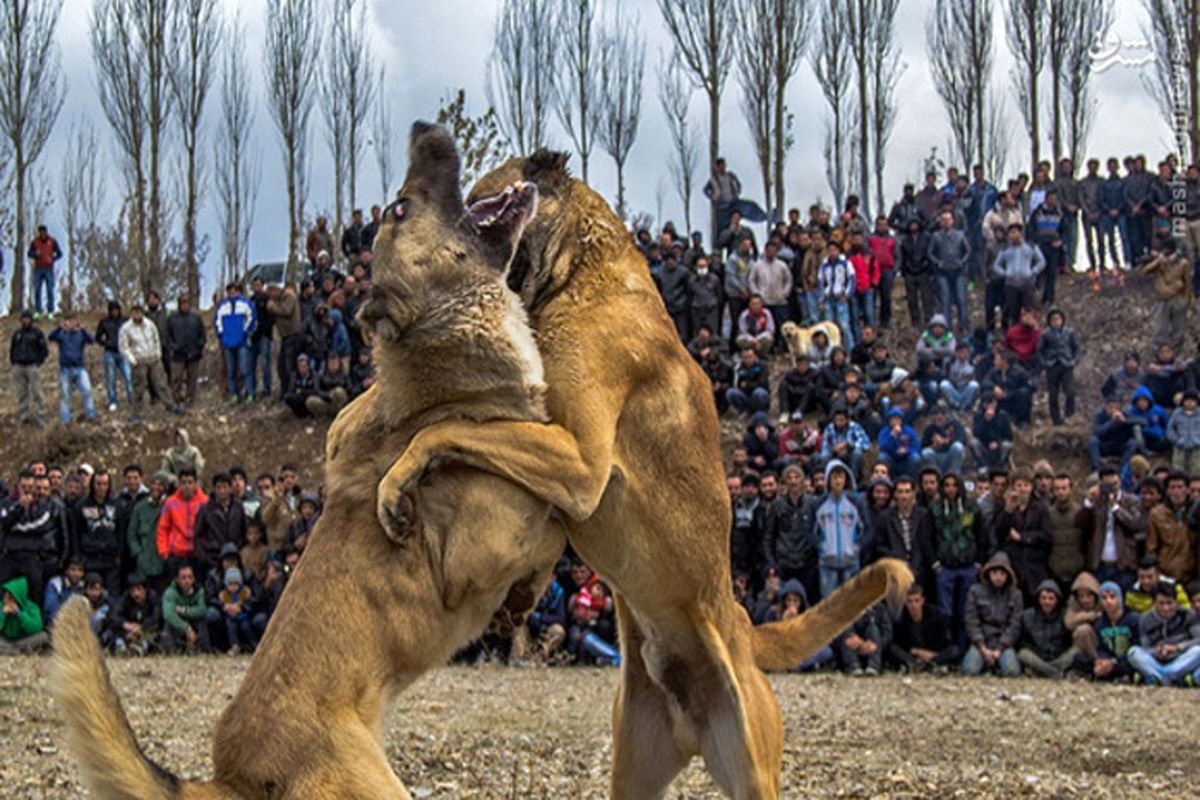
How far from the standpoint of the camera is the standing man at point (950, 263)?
899 inches

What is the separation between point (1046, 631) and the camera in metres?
14.6

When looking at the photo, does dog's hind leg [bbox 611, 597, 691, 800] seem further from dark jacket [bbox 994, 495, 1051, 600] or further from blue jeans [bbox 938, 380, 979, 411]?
blue jeans [bbox 938, 380, 979, 411]

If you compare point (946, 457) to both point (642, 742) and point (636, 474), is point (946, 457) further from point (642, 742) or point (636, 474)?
point (636, 474)

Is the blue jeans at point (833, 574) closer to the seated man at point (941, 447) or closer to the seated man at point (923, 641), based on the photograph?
the seated man at point (923, 641)

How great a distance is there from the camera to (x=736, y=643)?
19.2 ft

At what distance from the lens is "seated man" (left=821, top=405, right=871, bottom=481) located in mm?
17750

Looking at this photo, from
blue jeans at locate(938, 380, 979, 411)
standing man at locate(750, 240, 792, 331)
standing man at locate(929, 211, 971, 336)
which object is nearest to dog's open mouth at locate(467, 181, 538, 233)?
blue jeans at locate(938, 380, 979, 411)

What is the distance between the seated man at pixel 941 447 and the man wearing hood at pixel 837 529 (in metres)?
2.22

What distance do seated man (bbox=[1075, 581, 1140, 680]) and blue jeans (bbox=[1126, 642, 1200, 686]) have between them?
170 millimetres

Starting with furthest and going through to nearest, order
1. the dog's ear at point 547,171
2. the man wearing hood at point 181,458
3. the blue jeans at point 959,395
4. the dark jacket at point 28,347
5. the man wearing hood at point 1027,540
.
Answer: the dark jacket at point 28,347, the man wearing hood at point 181,458, the blue jeans at point 959,395, the man wearing hood at point 1027,540, the dog's ear at point 547,171

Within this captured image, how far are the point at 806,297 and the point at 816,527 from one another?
26.0ft

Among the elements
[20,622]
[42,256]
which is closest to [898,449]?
[20,622]

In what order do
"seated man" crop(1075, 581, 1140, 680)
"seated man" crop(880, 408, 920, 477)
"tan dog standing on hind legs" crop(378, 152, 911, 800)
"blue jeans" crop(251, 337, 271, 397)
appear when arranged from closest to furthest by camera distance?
"tan dog standing on hind legs" crop(378, 152, 911, 800) → "seated man" crop(1075, 581, 1140, 680) → "seated man" crop(880, 408, 920, 477) → "blue jeans" crop(251, 337, 271, 397)

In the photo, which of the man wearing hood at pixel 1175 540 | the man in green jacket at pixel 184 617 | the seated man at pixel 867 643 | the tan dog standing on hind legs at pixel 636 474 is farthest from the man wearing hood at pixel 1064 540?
the tan dog standing on hind legs at pixel 636 474
